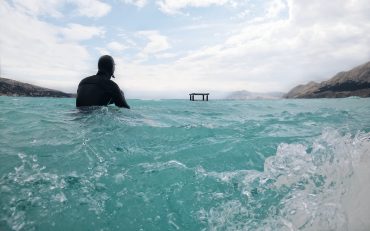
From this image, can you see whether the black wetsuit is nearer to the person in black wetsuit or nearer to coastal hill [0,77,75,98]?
the person in black wetsuit

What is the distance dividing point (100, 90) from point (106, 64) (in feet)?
2.37

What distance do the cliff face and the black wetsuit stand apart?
45.2 meters

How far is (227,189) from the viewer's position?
2740 mm

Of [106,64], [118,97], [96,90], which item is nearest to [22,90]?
[106,64]

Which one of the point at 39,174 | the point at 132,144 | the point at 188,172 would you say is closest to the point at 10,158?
the point at 39,174

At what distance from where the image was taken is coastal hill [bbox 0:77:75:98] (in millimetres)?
43975

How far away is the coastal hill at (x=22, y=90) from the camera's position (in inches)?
1731

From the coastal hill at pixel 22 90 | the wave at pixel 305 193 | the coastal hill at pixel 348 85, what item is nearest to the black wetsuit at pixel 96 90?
the wave at pixel 305 193

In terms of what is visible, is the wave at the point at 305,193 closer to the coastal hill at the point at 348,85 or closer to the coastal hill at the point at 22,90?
the coastal hill at the point at 22,90

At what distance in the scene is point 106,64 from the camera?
648cm

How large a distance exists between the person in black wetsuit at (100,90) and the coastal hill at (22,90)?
4519 centimetres

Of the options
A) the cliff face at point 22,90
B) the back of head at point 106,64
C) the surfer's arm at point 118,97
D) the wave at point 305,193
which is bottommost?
the wave at point 305,193

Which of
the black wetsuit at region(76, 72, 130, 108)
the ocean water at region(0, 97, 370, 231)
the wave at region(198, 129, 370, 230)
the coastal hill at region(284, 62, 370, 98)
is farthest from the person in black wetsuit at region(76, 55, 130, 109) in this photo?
the coastal hill at region(284, 62, 370, 98)

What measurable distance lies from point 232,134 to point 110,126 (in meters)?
2.59
